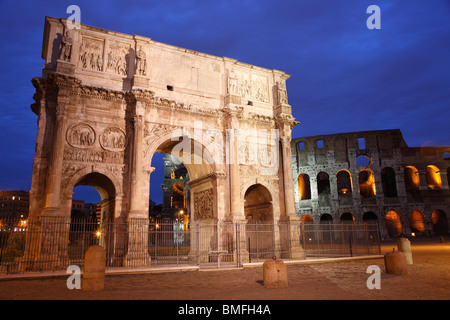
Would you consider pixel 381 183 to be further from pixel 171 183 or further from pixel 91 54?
pixel 91 54

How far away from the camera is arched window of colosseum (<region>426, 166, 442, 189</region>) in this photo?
33.7m

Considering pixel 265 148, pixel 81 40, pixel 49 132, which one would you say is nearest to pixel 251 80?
pixel 265 148

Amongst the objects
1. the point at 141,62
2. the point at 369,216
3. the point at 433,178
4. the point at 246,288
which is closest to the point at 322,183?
the point at 369,216

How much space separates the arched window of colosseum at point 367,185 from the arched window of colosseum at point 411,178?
11.5 feet

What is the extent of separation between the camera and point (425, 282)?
25.0 ft

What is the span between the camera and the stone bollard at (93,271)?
7.23 m

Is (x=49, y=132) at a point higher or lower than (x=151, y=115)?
lower

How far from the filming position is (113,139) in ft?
46.8

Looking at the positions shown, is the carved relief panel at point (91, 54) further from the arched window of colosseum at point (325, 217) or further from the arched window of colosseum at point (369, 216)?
the arched window of colosseum at point (369, 216)

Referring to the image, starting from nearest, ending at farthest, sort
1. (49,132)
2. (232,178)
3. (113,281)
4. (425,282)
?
1. (425,282)
2. (113,281)
3. (49,132)
4. (232,178)

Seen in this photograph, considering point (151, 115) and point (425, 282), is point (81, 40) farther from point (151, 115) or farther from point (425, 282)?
point (425, 282)

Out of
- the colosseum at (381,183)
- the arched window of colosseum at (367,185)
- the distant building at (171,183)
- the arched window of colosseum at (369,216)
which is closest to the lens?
the colosseum at (381,183)

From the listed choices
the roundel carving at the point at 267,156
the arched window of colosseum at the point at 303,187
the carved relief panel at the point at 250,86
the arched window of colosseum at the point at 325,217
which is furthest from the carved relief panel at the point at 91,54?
the arched window of colosseum at the point at 325,217
